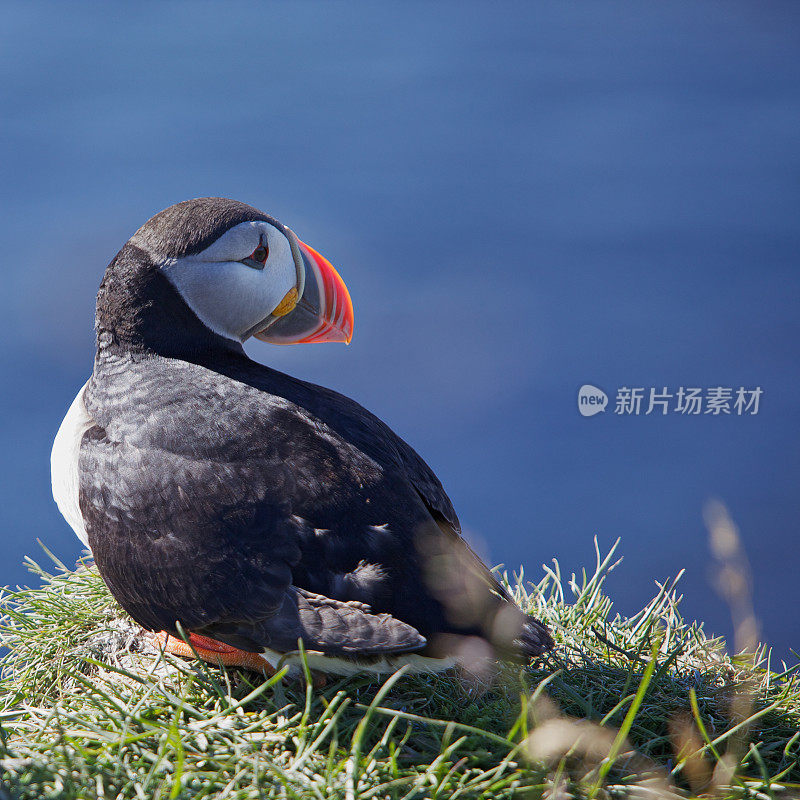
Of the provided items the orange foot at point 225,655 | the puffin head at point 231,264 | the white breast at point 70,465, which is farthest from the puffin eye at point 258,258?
the orange foot at point 225,655

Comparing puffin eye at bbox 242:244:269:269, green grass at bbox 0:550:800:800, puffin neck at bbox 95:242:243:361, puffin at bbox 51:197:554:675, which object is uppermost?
puffin eye at bbox 242:244:269:269

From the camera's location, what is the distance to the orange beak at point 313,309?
2.38 metres

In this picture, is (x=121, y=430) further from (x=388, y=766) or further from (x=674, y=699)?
(x=674, y=699)

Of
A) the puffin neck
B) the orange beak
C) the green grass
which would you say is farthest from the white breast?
the orange beak

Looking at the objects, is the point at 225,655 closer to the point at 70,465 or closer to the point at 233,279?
the point at 70,465

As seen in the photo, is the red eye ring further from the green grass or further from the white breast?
the green grass

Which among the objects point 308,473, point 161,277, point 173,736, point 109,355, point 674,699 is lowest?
point 674,699

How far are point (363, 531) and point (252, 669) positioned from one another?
0.48 meters

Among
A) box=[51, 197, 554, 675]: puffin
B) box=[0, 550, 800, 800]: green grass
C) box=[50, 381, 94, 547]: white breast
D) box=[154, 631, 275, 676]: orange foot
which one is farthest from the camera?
box=[50, 381, 94, 547]: white breast

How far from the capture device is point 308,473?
1878 mm

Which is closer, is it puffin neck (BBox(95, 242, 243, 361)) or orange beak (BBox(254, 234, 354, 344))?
puffin neck (BBox(95, 242, 243, 361))

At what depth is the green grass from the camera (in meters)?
1.61

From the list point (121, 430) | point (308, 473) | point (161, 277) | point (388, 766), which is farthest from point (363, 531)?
point (161, 277)

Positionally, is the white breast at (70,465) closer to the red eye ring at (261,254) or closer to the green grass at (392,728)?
the green grass at (392,728)
